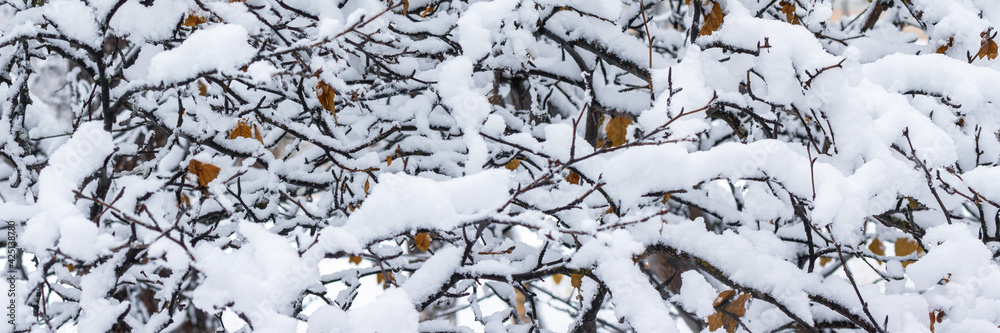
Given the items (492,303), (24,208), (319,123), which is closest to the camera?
(24,208)

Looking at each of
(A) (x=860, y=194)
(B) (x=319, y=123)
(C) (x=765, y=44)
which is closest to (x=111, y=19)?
(B) (x=319, y=123)

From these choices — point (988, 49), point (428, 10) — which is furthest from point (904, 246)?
point (428, 10)

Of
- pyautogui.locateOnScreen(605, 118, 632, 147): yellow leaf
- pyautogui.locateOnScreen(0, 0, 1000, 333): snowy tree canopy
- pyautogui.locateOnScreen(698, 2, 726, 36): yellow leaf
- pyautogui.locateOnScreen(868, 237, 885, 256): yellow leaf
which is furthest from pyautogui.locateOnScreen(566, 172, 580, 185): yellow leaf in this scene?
pyautogui.locateOnScreen(868, 237, 885, 256): yellow leaf

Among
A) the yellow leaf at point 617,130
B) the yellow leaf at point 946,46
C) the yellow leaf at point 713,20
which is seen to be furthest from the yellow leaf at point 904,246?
the yellow leaf at point 713,20

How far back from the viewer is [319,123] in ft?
8.19

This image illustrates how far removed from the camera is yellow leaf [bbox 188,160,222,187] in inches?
60.9

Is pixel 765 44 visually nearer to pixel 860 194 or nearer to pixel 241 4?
pixel 860 194

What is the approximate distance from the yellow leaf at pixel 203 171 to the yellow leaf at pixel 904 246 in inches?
133

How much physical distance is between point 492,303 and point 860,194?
4205mm

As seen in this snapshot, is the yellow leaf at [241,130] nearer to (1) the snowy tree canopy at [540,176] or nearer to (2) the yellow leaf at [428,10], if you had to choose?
(1) the snowy tree canopy at [540,176]

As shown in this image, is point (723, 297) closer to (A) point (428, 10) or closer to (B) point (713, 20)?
(B) point (713, 20)

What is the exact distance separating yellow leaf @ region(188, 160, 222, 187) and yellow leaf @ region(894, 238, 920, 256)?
3.37 meters

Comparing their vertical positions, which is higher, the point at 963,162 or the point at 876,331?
the point at 963,162

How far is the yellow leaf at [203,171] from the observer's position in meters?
1.55
